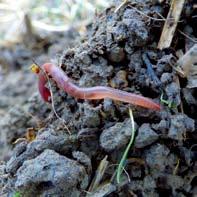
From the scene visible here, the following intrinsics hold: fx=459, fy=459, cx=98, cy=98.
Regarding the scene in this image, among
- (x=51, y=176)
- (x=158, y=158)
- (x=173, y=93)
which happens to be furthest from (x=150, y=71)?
(x=51, y=176)

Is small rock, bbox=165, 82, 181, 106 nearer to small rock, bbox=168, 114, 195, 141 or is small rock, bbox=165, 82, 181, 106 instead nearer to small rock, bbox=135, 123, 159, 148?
small rock, bbox=168, 114, 195, 141

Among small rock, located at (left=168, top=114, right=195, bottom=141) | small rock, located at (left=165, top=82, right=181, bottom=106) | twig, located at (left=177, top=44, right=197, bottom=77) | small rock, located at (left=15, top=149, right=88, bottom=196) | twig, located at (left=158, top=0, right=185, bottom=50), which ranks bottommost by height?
small rock, located at (left=15, top=149, right=88, bottom=196)

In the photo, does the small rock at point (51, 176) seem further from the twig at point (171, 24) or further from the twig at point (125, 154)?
the twig at point (171, 24)

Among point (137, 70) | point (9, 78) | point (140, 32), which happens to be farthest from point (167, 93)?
point (9, 78)

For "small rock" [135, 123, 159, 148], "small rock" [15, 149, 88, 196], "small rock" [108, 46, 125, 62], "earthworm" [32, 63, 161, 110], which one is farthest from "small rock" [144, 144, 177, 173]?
"small rock" [108, 46, 125, 62]

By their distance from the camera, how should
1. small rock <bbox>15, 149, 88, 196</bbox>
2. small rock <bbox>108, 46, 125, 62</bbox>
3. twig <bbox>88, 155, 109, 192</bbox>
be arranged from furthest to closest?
1. small rock <bbox>108, 46, 125, 62</bbox>
2. twig <bbox>88, 155, 109, 192</bbox>
3. small rock <bbox>15, 149, 88, 196</bbox>

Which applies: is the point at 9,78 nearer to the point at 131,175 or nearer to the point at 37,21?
the point at 37,21

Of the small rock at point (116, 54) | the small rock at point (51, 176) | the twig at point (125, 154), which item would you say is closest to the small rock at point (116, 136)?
the twig at point (125, 154)

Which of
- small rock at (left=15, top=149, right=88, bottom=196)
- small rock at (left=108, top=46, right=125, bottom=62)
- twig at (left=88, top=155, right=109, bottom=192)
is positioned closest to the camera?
small rock at (left=15, top=149, right=88, bottom=196)
